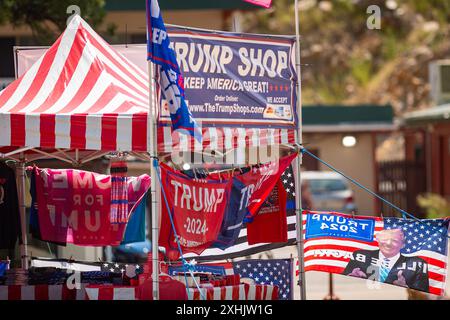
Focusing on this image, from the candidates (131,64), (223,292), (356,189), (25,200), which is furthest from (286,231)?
(356,189)

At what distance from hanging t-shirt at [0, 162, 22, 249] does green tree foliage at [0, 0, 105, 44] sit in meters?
4.41

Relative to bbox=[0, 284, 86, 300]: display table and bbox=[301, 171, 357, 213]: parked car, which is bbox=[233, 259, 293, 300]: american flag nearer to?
bbox=[0, 284, 86, 300]: display table

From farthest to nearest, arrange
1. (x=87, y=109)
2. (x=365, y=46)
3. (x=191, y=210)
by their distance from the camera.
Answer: (x=365, y=46) → (x=191, y=210) → (x=87, y=109)

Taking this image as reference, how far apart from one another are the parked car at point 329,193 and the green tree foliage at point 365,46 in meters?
8.91

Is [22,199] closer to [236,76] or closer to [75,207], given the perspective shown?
[75,207]

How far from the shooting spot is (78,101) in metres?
10.0

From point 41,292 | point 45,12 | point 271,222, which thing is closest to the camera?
point 41,292

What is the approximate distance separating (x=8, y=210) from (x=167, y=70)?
3930 mm

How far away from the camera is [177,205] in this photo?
973 centimetres

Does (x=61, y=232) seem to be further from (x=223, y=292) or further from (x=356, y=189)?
(x=356, y=189)

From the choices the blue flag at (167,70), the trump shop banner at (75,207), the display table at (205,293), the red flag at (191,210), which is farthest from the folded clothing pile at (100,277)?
the blue flag at (167,70)

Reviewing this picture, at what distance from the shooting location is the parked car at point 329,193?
107 feet

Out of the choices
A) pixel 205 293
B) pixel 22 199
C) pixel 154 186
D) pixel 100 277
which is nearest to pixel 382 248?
pixel 205 293
